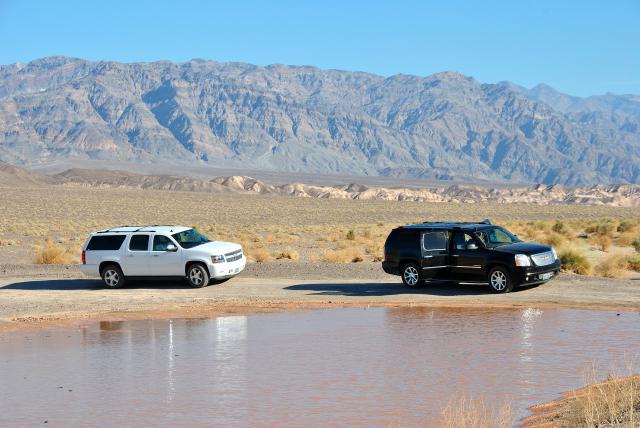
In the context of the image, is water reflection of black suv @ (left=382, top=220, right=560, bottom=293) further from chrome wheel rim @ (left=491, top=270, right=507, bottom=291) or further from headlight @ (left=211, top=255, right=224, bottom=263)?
headlight @ (left=211, top=255, right=224, bottom=263)

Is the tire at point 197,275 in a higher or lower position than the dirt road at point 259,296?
higher

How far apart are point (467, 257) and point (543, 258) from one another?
164cm

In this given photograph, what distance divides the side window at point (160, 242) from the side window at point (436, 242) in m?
5.97

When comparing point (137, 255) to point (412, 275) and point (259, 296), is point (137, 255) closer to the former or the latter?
point (259, 296)

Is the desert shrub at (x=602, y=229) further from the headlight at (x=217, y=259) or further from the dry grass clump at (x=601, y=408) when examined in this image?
the dry grass clump at (x=601, y=408)

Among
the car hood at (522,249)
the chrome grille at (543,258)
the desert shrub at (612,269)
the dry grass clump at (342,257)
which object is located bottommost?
the desert shrub at (612,269)

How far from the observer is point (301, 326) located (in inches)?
652

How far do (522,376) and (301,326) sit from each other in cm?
539

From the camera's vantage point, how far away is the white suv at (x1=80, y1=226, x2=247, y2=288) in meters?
21.9

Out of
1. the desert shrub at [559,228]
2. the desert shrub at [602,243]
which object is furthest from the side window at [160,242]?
the desert shrub at [559,228]

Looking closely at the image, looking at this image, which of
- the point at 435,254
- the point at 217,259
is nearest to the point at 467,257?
the point at 435,254

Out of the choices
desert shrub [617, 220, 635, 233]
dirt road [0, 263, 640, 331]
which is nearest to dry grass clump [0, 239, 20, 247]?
dirt road [0, 263, 640, 331]

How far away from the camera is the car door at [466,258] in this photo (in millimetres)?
20375

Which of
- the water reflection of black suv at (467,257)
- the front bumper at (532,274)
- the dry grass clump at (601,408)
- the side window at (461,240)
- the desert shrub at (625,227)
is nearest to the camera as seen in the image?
the dry grass clump at (601,408)
